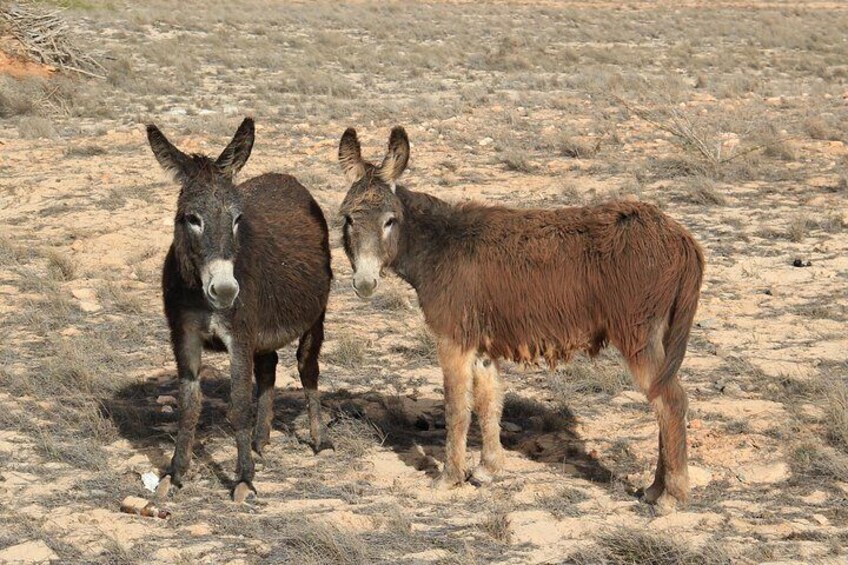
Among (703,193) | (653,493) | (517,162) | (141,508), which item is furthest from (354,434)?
(517,162)

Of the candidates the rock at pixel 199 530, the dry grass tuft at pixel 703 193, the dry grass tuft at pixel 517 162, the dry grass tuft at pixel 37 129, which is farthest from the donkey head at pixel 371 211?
the dry grass tuft at pixel 37 129

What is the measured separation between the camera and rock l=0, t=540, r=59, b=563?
5852 mm

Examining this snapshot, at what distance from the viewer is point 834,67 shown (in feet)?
96.0

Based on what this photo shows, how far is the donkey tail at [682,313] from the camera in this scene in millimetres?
6293

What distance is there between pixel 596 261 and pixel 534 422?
207cm

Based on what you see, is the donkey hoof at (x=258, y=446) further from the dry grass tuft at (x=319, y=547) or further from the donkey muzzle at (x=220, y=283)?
the donkey muzzle at (x=220, y=283)

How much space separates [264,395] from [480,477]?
5.85 ft

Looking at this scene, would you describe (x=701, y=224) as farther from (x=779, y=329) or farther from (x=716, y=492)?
(x=716, y=492)

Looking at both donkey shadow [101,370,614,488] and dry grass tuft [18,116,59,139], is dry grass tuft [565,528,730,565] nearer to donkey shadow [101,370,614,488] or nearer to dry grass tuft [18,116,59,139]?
donkey shadow [101,370,614,488]

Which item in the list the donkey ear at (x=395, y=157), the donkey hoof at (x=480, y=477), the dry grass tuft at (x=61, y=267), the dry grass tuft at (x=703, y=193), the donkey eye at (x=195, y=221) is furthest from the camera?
the dry grass tuft at (x=703, y=193)

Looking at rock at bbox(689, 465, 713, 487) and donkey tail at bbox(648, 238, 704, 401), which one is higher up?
donkey tail at bbox(648, 238, 704, 401)

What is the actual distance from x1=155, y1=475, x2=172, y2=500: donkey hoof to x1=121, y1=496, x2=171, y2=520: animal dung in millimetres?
126

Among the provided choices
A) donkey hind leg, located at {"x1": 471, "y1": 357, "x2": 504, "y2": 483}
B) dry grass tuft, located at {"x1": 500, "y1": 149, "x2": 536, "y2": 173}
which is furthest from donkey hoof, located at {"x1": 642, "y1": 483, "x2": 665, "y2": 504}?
dry grass tuft, located at {"x1": 500, "y1": 149, "x2": 536, "y2": 173}

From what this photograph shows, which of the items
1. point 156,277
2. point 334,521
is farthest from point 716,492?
point 156,277
